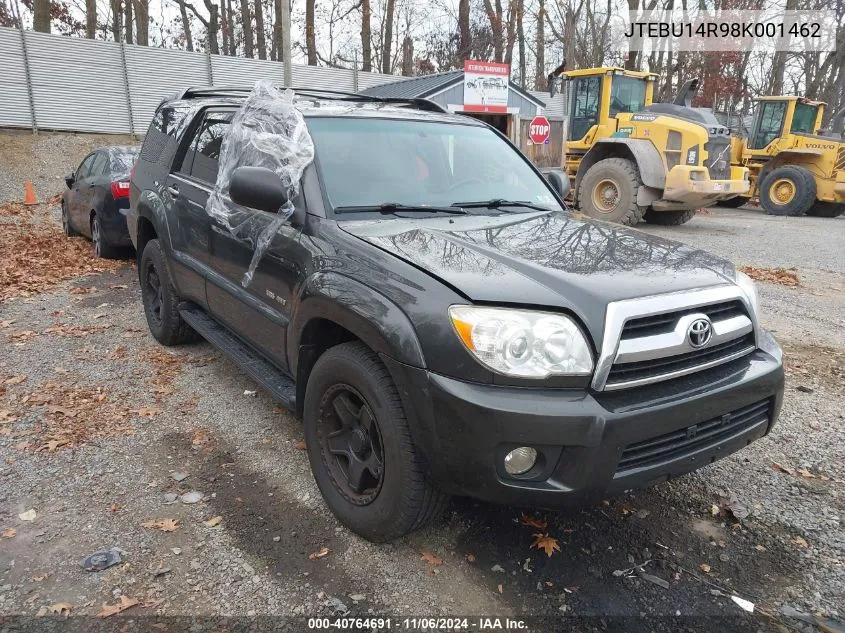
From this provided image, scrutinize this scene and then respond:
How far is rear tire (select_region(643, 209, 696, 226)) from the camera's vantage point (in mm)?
13672

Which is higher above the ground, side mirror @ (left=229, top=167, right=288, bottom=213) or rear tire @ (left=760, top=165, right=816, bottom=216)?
side mirror @ (left=229, top=167, right=288, bottom=213)

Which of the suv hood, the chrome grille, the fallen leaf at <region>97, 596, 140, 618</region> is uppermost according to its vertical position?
the suv hood

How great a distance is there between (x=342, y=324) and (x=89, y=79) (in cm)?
1875

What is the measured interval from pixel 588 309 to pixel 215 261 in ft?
8.45

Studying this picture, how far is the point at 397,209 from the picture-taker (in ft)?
10.4

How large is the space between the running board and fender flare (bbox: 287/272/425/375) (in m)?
0.34

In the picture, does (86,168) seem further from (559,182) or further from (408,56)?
(408,56)

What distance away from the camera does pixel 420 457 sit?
7.57 ft

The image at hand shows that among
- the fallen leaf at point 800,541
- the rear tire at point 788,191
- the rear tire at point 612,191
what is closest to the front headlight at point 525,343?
the fallen leaf at point 800,541

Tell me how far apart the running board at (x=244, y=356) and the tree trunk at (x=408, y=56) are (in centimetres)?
3065

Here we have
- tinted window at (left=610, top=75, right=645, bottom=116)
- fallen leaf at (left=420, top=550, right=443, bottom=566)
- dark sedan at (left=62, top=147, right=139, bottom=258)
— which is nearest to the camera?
fallen leaf at (left=420, top=550, right=443, bottom=566)

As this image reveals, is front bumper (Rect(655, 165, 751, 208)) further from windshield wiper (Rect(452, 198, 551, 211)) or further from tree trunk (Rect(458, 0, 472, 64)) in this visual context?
tree trunk (Rect(458, 0, 472, 64))

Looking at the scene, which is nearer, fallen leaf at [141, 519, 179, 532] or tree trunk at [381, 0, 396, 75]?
fallen leaf at [141, 519, 179, 532]

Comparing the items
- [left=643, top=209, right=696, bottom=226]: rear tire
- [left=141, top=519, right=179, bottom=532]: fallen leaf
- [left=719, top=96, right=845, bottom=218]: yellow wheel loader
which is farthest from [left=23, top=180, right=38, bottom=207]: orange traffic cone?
[left=719, top=96, right=845, bottom=218]: yellow wheel loader
